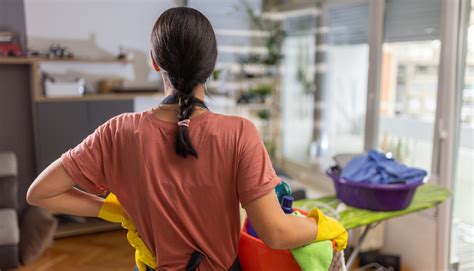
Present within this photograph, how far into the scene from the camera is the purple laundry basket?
6.02ft

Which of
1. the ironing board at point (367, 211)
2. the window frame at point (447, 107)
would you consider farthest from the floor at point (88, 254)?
the window frame at point (447, 107)

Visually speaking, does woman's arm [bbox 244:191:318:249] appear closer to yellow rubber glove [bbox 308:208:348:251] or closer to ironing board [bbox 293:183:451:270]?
yellow rubber glove [bbox 308:208:348:251]

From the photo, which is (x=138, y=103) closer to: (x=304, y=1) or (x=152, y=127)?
Result: (x=304, y=1)

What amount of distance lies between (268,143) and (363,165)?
98.1 inches

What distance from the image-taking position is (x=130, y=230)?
1.15 meters

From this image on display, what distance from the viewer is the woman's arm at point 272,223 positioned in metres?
0.93

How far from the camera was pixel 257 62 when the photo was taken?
428 cm

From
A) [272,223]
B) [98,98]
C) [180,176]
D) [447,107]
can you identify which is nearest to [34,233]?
[98,98]

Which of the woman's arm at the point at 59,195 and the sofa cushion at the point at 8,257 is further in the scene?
the sofa cushion at the point at 8,257

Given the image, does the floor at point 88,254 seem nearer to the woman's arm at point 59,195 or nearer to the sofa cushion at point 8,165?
the sofa cushion at point 8,165

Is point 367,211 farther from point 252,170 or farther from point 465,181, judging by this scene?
point 252,170

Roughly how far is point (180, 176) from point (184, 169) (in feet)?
0.06

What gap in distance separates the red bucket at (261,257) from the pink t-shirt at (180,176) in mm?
139

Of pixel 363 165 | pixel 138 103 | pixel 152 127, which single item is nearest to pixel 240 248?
pixel 152 127
